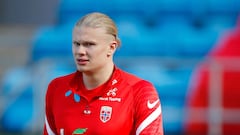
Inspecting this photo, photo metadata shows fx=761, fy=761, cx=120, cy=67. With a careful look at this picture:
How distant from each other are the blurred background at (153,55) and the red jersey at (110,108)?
144 inches

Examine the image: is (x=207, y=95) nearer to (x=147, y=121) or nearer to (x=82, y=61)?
(x=147, y=121)

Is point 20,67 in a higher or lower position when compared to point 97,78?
higher

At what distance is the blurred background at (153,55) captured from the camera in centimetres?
745

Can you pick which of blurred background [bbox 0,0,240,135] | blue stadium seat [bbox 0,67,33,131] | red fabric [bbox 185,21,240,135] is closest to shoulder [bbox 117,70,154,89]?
blurred background [bbox 0,0,240,135]

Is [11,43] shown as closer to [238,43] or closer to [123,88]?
[238,43]

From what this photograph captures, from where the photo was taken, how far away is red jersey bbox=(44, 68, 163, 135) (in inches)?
133

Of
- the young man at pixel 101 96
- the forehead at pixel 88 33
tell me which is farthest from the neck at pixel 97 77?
the forehead at pixel 88 33

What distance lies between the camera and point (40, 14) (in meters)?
11.7

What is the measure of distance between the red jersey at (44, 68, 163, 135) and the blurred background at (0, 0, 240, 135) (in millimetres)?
3647

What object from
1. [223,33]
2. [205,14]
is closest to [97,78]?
[223,33]

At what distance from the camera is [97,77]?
11.3ft

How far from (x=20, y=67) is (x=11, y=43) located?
2.48 ft

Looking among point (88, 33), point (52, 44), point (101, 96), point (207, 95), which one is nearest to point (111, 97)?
point (101, 96)

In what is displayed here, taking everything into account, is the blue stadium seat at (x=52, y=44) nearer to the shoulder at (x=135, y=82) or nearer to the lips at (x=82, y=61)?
the shoulder at (x=135, y=82)
